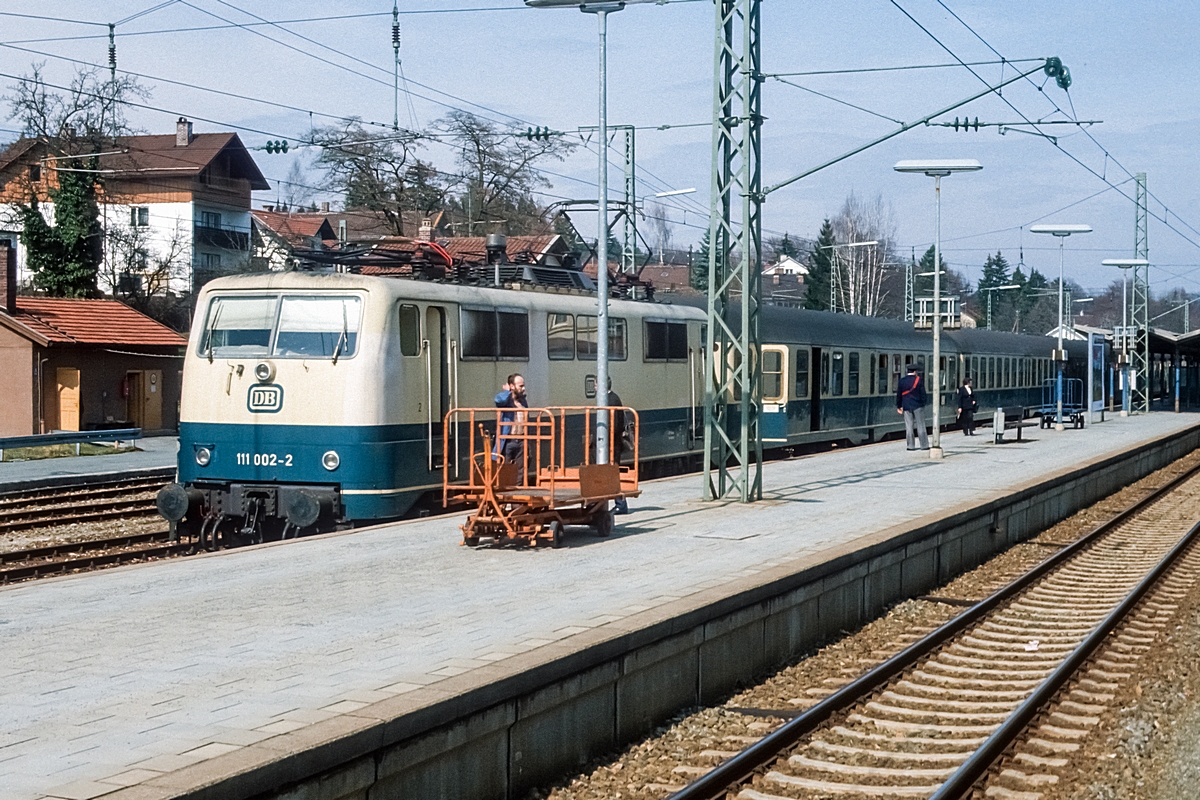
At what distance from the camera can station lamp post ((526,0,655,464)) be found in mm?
16750

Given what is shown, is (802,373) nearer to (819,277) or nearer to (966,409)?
(966,409)

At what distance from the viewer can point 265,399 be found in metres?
15.8

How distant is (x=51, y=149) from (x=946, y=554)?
44021 millimetres

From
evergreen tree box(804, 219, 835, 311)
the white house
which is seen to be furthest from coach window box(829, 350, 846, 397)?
evergreen tree box(804, 219, 835, 311)

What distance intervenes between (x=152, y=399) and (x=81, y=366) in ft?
10.9

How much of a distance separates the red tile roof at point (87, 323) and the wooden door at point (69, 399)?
1.06 m

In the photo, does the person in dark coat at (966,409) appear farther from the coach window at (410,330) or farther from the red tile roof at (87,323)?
the coach window at (410,330)

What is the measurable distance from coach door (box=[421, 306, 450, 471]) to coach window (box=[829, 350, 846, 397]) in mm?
16569

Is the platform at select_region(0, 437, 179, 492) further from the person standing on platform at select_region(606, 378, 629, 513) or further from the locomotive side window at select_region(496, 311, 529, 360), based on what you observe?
the person standing on platform at select_region(606, 378, 629, 513)

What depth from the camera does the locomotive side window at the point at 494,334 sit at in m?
17.2

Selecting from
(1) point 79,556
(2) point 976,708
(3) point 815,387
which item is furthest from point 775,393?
(2) point 976,708

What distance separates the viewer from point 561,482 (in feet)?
47.6

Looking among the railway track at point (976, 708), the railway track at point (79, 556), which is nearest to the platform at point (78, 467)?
the railway track at point (79, 556)

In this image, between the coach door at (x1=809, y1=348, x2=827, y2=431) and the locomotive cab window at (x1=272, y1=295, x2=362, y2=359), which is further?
the coach door at (x1=809, y1=348, x2=827, y2=431)
